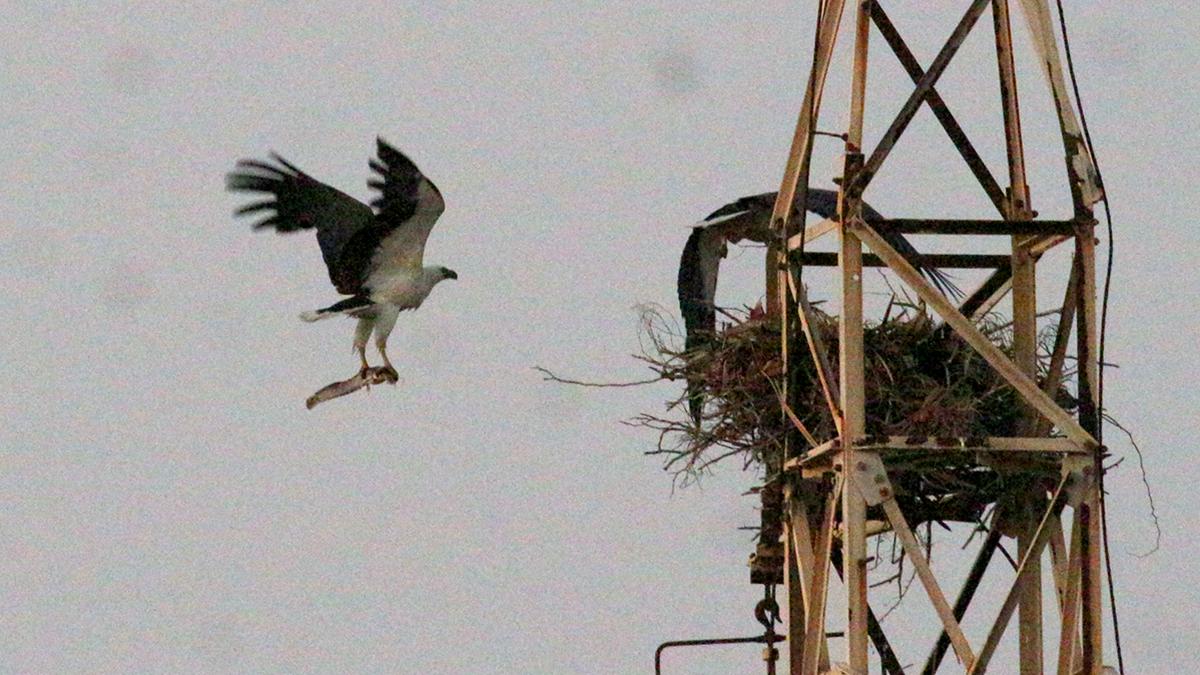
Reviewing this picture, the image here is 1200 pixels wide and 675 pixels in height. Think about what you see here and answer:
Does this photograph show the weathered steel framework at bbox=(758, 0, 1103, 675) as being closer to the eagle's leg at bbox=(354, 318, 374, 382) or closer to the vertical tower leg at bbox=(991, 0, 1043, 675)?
the vertical tower leg at bbox=(991, 0, 1043, 675)

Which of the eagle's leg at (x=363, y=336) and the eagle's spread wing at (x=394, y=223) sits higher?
the eagle's spread wing at (x=394, y=223)

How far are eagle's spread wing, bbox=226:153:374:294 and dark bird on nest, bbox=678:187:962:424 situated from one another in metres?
1.91

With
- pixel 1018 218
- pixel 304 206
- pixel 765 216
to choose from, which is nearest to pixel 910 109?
pixel 1018 218

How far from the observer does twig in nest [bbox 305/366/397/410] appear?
10398mm

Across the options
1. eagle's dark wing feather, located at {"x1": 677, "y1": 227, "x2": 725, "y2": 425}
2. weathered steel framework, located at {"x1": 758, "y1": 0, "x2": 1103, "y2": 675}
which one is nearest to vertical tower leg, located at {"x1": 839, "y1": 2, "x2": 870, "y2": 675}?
weathered steel framework, located at {"x1": 758, "y1": 0, "x2": 1103, "y2": 675}

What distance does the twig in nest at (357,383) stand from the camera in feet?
34.1

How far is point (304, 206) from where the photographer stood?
12.2m

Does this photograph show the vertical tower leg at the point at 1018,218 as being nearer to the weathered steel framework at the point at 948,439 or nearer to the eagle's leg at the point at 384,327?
the weathered steel framework at the point at 948,439

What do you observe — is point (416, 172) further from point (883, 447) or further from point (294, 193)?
point (883, 447)

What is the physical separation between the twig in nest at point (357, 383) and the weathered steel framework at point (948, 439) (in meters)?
2.48

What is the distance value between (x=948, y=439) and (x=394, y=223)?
14.8ft

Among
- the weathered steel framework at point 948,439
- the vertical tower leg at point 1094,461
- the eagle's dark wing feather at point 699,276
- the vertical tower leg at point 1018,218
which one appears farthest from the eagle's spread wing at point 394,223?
the vertical tower leg at point 1094,461

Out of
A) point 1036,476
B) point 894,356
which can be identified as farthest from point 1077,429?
point 894,356

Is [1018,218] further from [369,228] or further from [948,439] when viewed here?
[369,228]
